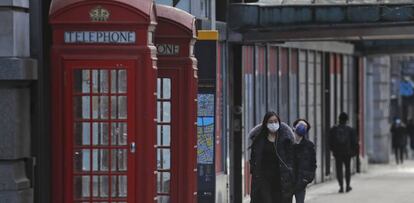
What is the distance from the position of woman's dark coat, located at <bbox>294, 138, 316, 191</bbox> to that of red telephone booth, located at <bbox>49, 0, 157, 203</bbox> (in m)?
3.18

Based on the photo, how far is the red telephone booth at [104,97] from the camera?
10469 mm

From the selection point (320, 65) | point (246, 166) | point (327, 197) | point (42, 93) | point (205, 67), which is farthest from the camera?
point (320, 65)

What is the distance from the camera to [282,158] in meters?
12.9

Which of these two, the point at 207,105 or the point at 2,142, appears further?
the point at 207,105

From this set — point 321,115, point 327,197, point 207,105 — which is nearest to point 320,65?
point 321,115

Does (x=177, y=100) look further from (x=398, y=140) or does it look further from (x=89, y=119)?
(x=398, y=140)

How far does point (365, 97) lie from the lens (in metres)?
30.2

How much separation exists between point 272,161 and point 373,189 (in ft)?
30.6

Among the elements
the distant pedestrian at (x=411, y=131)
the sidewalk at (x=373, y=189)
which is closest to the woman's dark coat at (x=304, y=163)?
the sidewalk at (x=373, y=189)

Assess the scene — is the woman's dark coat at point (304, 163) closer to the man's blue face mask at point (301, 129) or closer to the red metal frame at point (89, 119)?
the man's blue face mask at point (301, 129)

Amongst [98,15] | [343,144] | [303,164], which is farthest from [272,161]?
[343,144]

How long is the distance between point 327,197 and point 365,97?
10549 mm

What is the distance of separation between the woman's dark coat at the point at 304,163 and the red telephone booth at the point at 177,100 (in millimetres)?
1728

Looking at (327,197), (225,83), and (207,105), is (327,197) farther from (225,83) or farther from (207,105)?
(207,105)
